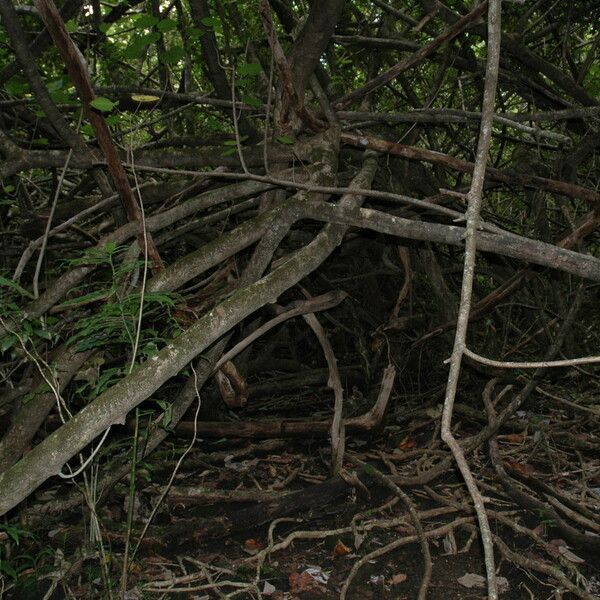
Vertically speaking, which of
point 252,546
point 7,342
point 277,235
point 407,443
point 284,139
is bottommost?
point 252,546

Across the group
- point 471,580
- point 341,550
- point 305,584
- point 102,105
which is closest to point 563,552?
point 471,580

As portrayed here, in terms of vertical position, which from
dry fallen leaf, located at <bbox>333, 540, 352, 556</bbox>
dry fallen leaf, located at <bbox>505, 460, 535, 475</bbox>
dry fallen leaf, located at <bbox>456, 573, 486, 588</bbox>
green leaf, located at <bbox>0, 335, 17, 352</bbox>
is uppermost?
green leaf, located at <bbox>0, 335, 17, 352</bbox>

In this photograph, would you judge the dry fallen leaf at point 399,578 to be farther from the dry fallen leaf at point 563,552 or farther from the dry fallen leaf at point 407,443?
the dry fallen leaf at point 407,443

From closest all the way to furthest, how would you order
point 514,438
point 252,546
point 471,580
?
1. point 471,580
2. point 252,546
3. point 514,438

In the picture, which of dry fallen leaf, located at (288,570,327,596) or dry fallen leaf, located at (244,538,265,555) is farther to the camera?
dry fallen leaf, located at (244,538,265,555)

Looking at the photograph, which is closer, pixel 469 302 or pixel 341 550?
pixel 469 302

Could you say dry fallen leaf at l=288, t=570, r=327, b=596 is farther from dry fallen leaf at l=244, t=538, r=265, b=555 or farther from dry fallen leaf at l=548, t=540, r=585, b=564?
dry fallen leaf at l=548, t=540, r=585, b=564

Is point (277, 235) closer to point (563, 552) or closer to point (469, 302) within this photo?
point (469, 302)

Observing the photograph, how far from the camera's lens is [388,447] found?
4.07 meters

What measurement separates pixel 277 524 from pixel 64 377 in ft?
4.32

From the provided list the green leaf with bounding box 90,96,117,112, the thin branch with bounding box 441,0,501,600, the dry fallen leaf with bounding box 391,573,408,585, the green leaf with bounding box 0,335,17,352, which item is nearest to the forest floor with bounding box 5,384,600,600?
the dry fallen leaf with bounding box 391,573,408,585

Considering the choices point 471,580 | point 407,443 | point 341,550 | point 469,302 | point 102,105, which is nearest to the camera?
point 469,302

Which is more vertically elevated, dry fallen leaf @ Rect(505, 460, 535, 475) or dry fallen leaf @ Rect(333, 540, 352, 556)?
dry fallen leaf @ Rect(505, 460, 535, 475)

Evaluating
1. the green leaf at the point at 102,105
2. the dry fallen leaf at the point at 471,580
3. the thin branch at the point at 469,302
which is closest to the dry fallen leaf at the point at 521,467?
the dry fallen leaf at the point at 471,580
